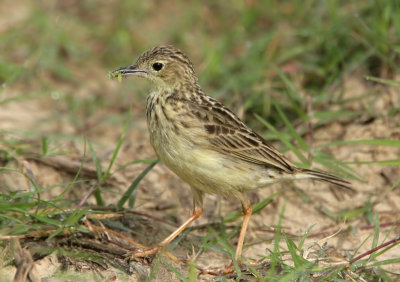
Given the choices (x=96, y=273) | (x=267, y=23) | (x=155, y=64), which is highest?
(x=267, y=23)

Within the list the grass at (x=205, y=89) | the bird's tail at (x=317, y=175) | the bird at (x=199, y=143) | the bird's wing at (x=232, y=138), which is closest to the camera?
the grass at (x=205, y=89)

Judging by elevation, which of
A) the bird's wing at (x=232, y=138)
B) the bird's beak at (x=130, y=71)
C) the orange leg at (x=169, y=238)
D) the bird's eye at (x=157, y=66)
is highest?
the bird's eye at (x=157, y=66)

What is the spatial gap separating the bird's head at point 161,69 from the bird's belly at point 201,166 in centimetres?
65

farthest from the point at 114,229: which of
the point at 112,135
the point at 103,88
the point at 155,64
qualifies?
the point at 103,88


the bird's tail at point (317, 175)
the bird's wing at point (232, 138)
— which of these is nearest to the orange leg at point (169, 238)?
Result: the bird's wing at point (232, 138)

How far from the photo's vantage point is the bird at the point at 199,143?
4.88 metres

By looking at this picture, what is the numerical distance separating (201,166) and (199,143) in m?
0.20

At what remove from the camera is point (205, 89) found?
789 cm

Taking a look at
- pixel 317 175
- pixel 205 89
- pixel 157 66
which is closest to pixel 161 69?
pixel 157 66

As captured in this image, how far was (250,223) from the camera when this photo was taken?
5910mm

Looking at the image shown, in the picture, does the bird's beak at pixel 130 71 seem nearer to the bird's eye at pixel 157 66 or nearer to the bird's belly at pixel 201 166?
the bird's eye at pixel 157 66

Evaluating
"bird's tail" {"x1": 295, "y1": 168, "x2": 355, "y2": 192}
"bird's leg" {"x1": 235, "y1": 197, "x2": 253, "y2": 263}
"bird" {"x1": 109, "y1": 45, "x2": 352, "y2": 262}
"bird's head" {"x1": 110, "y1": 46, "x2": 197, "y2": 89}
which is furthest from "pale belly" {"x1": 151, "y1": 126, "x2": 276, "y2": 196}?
"bird's head" {"x1": 110, "y1": 46, "x2": 197, "y2": 89}

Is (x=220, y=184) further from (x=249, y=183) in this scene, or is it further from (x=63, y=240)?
(x=63, y=240)

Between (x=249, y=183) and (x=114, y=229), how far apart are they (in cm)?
124
